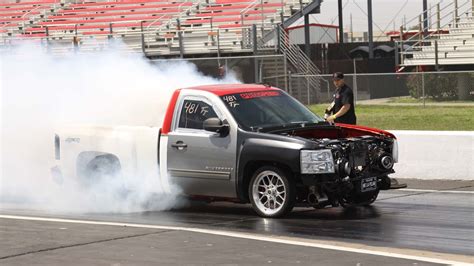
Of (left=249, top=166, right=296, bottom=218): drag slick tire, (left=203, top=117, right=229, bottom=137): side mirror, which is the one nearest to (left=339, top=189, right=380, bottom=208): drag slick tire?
(left=249, top=166, right=296, bottom=218): drag slick tire

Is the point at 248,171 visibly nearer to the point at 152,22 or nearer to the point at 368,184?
the point at 368,184

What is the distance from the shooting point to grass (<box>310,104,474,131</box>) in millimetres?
21945

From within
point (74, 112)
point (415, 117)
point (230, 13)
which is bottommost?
point (415, 117)

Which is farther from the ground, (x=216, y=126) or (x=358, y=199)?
(x=216, y=126)

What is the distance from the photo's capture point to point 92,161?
1220 centimetres

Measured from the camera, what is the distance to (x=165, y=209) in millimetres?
11711

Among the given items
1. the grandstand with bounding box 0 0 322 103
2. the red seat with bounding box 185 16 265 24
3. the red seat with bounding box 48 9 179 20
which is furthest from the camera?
the red seat with bounding box 48 9 179 20

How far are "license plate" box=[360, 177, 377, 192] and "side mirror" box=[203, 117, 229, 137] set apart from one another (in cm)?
166

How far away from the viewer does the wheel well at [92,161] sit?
473 inches

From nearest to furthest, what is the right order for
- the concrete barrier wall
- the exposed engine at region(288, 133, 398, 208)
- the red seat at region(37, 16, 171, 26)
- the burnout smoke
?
the exposed engine at region(288, 133, 398, 208), the burnout smoke, the concrete barrier wall, the red seat at region(37, 16, 171, 26)

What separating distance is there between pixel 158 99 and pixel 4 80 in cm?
363

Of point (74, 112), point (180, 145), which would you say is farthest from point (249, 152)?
point (74, 112)

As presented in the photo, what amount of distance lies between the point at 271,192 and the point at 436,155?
4.70 metres

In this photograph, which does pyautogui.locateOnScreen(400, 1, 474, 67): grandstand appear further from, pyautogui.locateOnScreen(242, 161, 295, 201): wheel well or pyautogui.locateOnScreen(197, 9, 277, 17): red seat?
pyautogui.locateOnScreen(242, 161, 295, 201): wheel well
